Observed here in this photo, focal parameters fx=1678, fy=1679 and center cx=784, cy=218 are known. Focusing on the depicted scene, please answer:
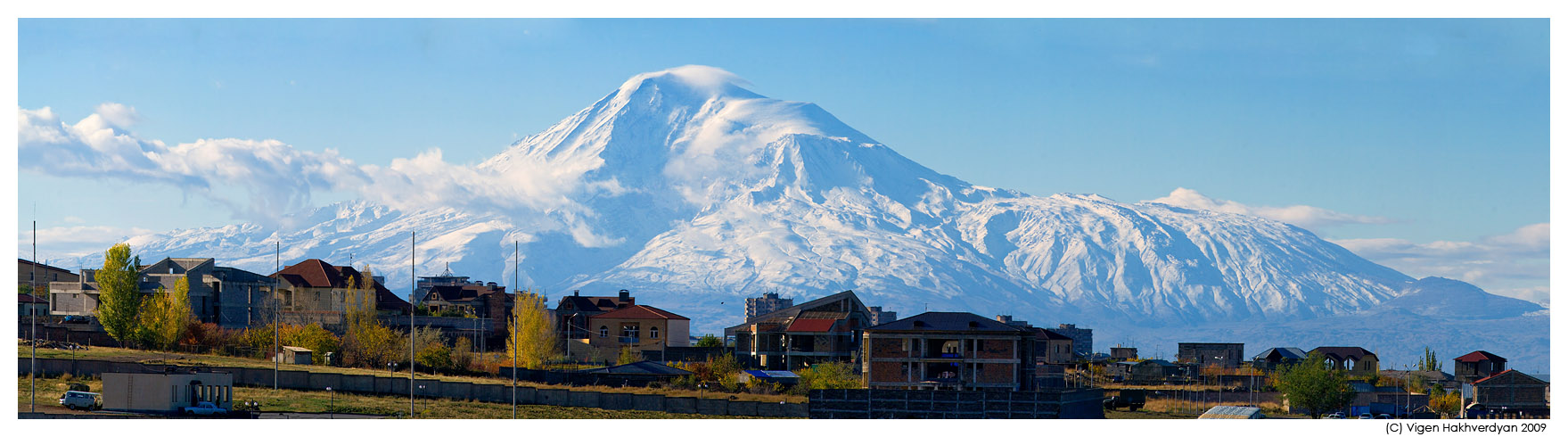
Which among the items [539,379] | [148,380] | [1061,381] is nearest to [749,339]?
[1061,381]

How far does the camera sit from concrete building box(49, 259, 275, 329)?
133 metres

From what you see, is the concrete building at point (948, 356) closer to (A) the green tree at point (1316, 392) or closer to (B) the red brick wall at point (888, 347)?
(B) the red brick wall at point (888, 347)

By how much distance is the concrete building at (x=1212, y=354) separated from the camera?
589 ft

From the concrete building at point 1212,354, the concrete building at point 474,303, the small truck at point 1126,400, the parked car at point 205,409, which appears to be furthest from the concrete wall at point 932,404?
the concrete building at point 1212,354

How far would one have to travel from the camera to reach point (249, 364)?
10625 centimetres

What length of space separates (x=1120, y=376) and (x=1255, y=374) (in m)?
11.7

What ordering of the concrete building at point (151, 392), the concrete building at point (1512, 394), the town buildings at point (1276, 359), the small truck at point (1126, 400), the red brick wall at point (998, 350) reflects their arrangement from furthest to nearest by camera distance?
1. the town buildings at point (1276, 359)
2. the concrete building at point (1512, 394)
3. the small truck at point (1126, 400)
4. the red brick wall at point (998, 350)
5. the concrete building at point (151, 392)

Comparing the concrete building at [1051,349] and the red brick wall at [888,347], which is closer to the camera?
the red brick wall at [888,347]

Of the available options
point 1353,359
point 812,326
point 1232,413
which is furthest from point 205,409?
point 1353,359

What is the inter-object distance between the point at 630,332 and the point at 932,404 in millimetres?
65488

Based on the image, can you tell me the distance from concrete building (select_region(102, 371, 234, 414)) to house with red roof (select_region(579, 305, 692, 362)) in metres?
68.7

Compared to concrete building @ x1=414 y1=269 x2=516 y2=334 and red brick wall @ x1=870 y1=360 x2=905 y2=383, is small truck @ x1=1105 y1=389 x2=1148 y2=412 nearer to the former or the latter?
red brick wall @ x1=870 y1=360 x2=905 y2=383

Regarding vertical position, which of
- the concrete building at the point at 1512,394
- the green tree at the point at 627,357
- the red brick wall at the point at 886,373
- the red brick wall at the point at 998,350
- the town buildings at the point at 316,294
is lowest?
the concrete building at the point at 1512,394

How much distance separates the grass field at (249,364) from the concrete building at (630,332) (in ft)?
124
